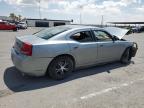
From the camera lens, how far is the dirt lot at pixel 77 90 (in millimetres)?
4199

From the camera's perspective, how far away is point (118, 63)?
784 cm

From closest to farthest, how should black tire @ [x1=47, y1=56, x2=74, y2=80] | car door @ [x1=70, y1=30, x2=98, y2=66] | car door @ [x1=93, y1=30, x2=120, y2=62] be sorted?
black tire @ [x1=47, y1=56, x2=74, y2=80] < car door @ [x1=70, y1=30, x2=98, y2=66] < car door @ [x1=93, y1=30, x2=120, y2=62]

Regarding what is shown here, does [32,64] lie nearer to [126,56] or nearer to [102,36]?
[102,36]

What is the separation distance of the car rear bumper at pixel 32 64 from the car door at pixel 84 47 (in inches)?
37.8

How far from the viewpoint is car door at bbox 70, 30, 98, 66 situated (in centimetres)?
588

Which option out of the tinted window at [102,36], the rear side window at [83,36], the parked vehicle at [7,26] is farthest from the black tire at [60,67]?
the parked vehicle at [7,26]

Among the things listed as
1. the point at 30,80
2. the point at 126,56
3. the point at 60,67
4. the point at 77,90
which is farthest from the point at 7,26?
the point at 77,90

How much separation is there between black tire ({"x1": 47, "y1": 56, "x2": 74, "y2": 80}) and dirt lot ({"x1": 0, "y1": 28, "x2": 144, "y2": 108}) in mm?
180

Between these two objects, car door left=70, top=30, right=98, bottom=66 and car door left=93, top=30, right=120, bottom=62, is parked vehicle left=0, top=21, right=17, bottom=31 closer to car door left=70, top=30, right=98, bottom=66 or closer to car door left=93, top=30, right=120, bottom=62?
car door left=93, top=30, right=120, bottom=62

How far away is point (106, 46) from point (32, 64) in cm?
278

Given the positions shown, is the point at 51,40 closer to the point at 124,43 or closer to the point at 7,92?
the point at 7,92

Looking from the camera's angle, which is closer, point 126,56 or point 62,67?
point 62,67

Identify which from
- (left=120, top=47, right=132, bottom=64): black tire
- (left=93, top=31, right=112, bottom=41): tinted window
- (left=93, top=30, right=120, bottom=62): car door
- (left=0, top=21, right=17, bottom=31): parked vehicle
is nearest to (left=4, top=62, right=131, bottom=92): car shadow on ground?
(left=93, top=30, right=120, bottom=62): car door

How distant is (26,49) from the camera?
16.8 ft
